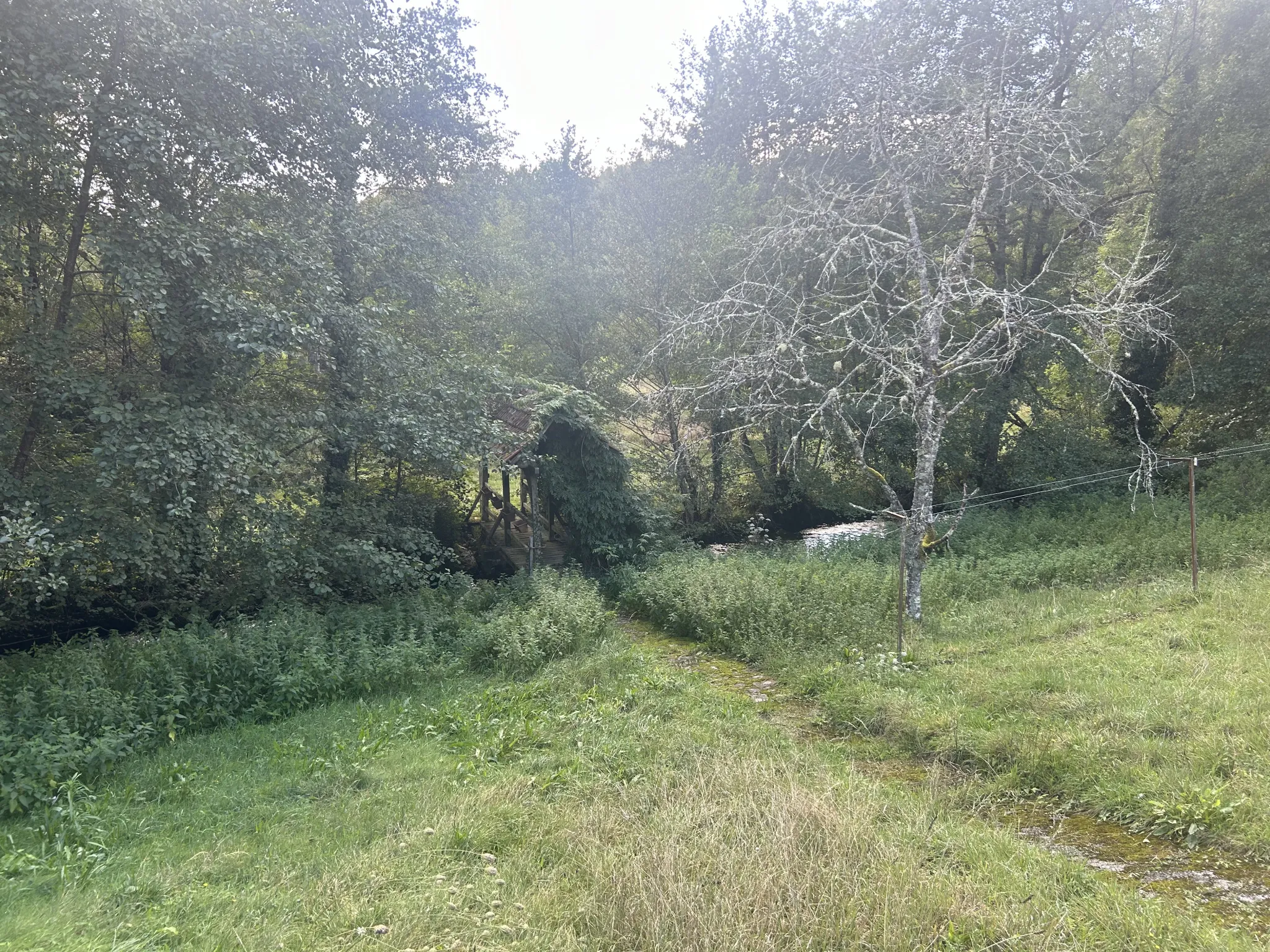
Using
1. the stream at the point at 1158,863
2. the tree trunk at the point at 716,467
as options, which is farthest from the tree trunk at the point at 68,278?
the tree trunk at the point at 716,467

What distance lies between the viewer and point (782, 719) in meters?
6.39

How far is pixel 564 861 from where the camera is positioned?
12.1 feet

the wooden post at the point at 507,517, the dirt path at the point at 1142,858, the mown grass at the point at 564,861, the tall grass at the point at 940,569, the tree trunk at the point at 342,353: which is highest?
the tree trunk at the point at 342,353

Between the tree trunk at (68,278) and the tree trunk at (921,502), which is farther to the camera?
the tree trunk at (921,502)

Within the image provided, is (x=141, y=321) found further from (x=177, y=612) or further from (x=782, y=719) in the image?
(x=782, y=719)

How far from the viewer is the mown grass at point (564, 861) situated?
3.02 m

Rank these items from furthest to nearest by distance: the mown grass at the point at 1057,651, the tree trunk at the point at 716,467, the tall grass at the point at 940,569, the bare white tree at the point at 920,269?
the tree trunk at the point at 716,467, the tall grass at the point at 940,569, the bare white tree at the point at 920,269, the mown grass at the point at 1057,651

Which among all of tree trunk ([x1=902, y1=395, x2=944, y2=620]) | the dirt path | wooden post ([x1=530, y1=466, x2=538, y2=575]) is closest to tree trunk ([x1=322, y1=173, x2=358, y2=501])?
wooden post ([x1=530, y1=466, x2=538, y2=575])

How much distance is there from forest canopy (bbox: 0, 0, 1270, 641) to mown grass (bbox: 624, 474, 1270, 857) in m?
1.71

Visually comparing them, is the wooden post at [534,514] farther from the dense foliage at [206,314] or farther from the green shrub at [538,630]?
the dense foliage at [206,314]

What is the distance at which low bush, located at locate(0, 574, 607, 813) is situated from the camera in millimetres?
5391

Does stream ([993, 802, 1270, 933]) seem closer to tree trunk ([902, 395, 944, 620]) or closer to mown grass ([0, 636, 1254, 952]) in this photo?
mown grass ([0, 636, 1254, 952])

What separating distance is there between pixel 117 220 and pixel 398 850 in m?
6.69

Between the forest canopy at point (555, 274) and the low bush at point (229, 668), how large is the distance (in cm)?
83
